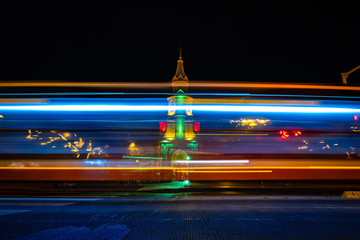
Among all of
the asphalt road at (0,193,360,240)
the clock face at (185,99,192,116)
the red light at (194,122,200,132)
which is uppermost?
the clock face at (185,99,192,116)

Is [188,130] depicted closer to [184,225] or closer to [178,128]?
[178,128]

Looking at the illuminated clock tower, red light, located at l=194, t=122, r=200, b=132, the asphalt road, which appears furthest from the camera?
red light, located at l=194, t=122, r=200, b=132

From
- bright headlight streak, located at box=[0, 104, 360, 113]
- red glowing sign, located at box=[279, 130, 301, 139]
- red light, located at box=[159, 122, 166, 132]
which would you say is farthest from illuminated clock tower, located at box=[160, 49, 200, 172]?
red glowing sign, located at box=[279, 130, 301, 139]

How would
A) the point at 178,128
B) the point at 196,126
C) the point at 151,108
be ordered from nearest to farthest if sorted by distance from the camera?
1. the point at 151,108
2. the point at 196,126
3. the point at 178,128

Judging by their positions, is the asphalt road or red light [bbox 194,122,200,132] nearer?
the asphalt road

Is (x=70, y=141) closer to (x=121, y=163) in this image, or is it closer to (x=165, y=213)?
(x=121, y=163)

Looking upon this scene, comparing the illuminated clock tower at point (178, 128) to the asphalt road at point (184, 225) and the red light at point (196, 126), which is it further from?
the asphalt road at point (184, 225)

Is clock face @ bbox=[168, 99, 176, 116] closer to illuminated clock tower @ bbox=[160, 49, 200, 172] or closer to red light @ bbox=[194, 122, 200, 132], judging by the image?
illuminated clock tower @ bbox=[160, 49, 200, 172]

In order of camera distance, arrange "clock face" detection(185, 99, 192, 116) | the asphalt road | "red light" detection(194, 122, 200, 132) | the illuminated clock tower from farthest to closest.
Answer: "red light" detection(194, 122, 200, 132), "clock face" detection(185, 99, 192, 116), the illuminated clock tower, the asphalt road

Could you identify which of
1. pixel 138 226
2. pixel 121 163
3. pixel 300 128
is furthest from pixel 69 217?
pixel 300 128

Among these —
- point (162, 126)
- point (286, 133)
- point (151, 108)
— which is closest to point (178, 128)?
point (162, 126)

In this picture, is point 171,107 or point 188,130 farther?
point 171,107

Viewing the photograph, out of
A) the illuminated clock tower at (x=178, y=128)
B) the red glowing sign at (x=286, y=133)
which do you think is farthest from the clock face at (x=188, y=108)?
the red glowing sign at (x=286, y=133)

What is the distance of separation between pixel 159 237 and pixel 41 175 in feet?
18.2
